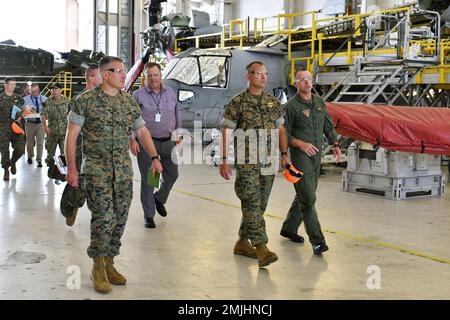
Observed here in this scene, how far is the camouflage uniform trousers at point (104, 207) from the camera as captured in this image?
4.11 metres

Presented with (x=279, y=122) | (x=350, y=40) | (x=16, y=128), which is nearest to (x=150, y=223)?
(x=279, y=122)

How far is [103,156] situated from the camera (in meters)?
4.16

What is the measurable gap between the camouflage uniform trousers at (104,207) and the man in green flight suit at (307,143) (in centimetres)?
173

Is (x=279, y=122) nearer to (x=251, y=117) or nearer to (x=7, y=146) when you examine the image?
(x=251, y=117)

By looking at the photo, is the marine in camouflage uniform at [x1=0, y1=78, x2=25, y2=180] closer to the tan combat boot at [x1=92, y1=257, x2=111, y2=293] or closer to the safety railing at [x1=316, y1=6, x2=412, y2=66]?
the tan combat boot at [x1=92, y1=257, x2=111, y2=293]

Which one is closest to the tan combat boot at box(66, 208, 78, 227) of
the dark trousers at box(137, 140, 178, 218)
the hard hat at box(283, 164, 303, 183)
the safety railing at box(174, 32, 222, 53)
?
the dark trousers at box(137, 140, 178, 218)

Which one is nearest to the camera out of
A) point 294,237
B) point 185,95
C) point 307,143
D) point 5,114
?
point 307,143

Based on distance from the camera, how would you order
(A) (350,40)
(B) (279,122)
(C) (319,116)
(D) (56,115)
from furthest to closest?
(A) (350,40), (D) (56,115), (C) (319,116), (B) (279,122)

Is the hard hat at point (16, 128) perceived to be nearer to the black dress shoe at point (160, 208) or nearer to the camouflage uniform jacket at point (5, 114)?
the camouflage uniform jacket at point (5, 114)

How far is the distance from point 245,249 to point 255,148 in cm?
101

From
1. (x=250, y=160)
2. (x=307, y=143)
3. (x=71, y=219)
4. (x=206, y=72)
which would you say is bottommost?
(x=71, y=219)

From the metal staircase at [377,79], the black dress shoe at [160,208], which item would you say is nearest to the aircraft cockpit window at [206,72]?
the metal staircase at [377,79]

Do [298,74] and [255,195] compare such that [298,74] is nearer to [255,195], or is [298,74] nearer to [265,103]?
[265,103]
